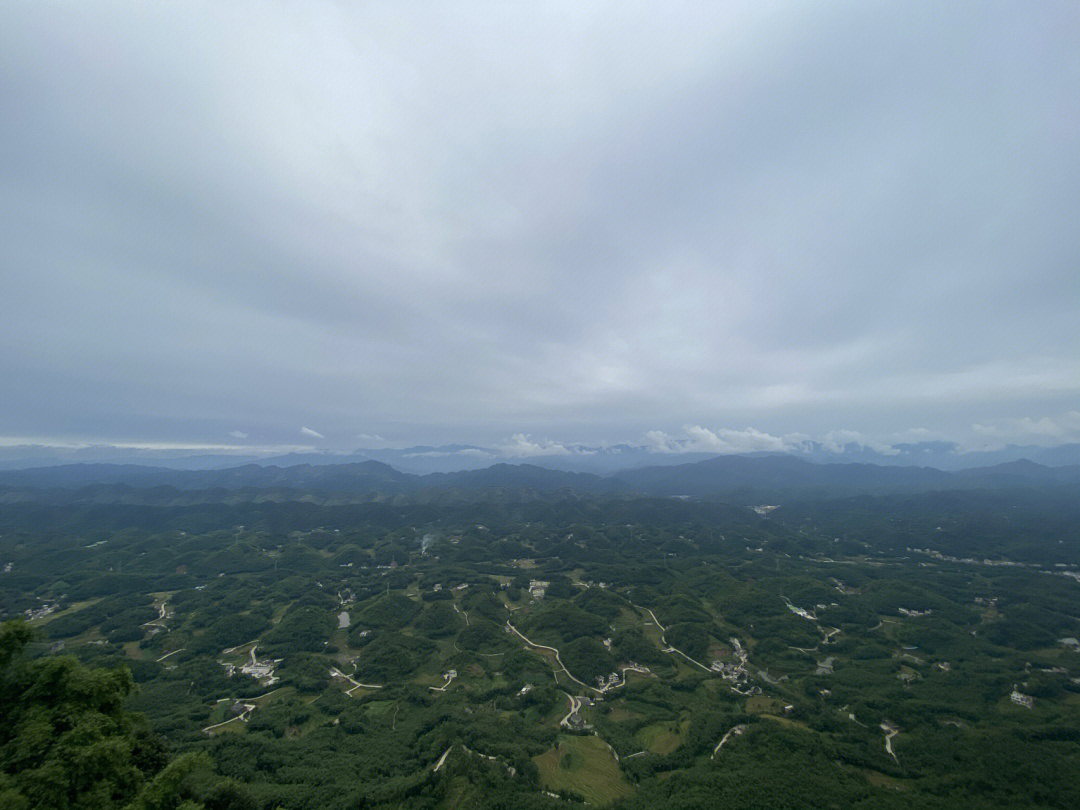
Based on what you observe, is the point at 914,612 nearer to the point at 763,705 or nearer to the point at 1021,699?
the point at 1021,699

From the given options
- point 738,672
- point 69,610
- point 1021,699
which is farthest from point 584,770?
point 69,610

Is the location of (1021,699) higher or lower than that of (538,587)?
higher

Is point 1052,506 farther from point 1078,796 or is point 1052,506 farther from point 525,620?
point 525,620

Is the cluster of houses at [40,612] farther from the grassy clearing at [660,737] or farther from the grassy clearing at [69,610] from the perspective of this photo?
the grassy clearing at [660,737]

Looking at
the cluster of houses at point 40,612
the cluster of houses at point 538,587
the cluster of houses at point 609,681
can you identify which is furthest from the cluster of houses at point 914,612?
the cluster of houses at point 40,612

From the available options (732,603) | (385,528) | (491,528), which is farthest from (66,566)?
(732,603)

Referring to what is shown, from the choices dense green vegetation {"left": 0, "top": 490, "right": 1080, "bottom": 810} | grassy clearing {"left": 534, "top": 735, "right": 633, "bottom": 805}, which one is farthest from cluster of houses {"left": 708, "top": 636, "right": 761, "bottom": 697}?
grassy clearing {"left": 534, "top": 735, "right": 633, "bottom": 805}

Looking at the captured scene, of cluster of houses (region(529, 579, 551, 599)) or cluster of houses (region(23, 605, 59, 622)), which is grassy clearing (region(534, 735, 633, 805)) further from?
cluster of houses (region(23, 605, 59, 622))
